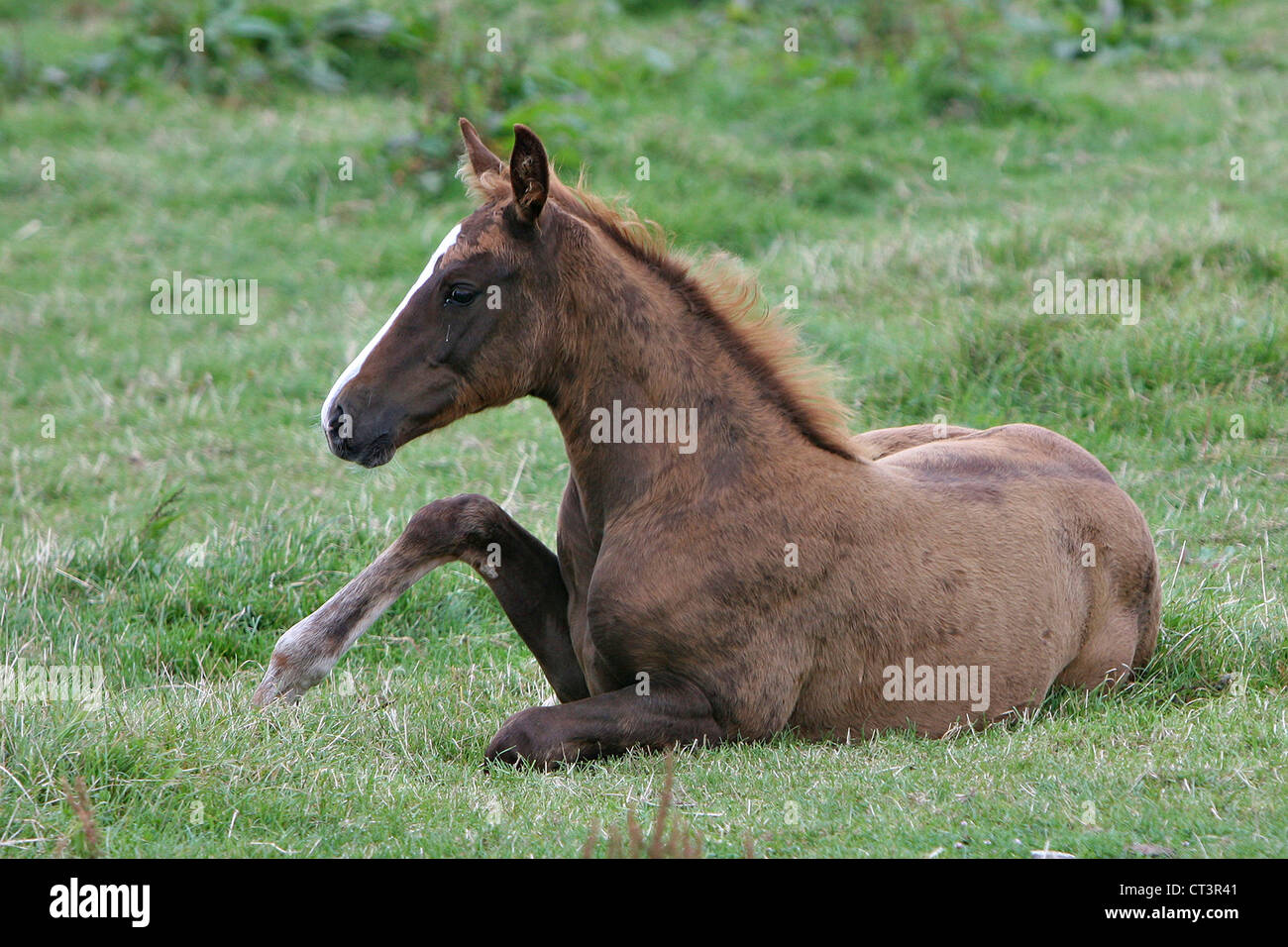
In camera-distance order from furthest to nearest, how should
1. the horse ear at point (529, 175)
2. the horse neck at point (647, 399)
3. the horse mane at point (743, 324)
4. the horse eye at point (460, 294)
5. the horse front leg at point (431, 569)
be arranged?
the horse front leg at point (431, 569) < the horse mane at point (743, 324) < the horse neck at point (647, 399) < the horse eye at point (460, 294) < the horse ear at point (529, 175)

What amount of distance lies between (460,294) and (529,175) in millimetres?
450

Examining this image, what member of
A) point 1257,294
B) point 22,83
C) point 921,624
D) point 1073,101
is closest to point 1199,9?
point 1073,101

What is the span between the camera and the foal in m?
5.02

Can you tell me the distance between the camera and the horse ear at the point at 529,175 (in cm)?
492

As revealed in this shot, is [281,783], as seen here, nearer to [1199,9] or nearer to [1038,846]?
[1038,846]

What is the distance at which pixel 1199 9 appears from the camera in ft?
51.6

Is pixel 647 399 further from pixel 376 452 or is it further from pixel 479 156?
pixel 479 156

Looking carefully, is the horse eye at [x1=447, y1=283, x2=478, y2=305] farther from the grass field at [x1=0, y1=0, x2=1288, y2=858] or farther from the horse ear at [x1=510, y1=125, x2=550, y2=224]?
the grass field at [x1=0, y1=0, x2=1288, y2=858]

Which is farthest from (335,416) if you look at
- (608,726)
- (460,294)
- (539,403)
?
(539,403)

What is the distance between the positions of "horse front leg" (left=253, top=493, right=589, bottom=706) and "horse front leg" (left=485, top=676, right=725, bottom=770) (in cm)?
54

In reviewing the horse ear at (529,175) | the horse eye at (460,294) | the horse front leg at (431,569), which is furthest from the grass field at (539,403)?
the horse ear at (529,175)

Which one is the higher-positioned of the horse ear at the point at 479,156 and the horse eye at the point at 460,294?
the horse ear at the point at 479,156

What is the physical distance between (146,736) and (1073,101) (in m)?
10.7

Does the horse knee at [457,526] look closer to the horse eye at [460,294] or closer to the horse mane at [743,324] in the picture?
the horse eye at [460,294]
